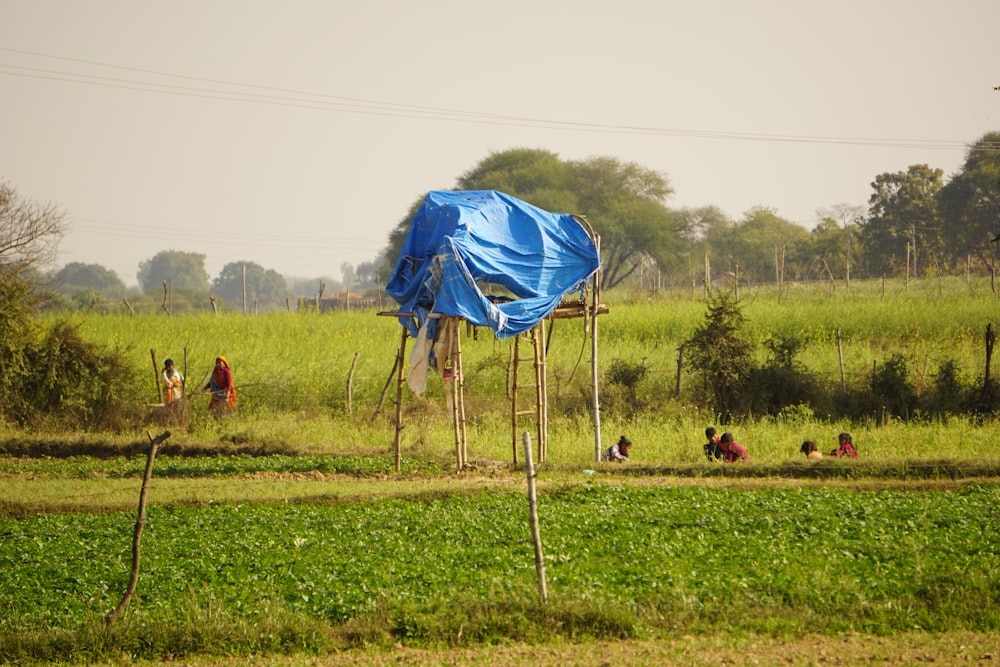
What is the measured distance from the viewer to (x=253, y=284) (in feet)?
450

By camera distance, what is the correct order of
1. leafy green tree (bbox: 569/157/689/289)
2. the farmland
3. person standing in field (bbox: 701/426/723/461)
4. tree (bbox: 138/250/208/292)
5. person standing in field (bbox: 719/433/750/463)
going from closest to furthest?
the farmland
person standing in field (bbox: 719/433/750/463)
person standing in field (bbox: 701/426/723/461)
leafy green tree (bbox: 569/157/689/289)
tree (bbox: 138/250/208/292)

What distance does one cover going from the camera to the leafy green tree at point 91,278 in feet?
436

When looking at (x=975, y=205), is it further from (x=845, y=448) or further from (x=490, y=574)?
(x=490, y=574)

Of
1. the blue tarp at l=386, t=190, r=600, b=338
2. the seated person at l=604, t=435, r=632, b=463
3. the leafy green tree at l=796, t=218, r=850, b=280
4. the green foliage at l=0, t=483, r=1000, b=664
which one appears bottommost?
the green foliage at l=0, t=483, r=1000, b=664

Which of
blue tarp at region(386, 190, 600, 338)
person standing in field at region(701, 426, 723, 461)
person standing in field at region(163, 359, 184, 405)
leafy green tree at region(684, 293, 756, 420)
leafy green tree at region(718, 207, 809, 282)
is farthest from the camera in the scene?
leafy green tree at region(718, 207, 809, 282)

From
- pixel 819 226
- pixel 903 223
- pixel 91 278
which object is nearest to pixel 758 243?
pixel 819 226

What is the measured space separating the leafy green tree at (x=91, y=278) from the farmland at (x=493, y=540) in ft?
377

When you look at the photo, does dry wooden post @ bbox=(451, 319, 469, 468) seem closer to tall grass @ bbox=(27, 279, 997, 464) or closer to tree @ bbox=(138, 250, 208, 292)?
tall grass @ bbox=(27, 279, 997, 464)

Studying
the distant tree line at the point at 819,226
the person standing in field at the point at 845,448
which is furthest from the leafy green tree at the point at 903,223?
the person standing in field at the point at 845,448

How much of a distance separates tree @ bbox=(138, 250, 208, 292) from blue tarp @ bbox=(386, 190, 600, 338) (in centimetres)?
13505

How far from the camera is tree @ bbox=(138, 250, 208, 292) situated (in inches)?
5925

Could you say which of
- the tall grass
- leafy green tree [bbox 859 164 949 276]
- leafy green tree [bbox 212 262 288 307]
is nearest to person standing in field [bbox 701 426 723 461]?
the tall grass

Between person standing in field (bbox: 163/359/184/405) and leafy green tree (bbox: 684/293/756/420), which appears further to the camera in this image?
person standing in field (bbox: 163/359/184/405)

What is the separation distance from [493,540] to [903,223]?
5444 centimetres
